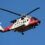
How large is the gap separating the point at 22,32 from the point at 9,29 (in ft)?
11.5

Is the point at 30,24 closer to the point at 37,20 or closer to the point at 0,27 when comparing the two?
the point at 37,20

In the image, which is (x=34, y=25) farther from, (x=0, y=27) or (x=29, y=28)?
(x=0, y=27)

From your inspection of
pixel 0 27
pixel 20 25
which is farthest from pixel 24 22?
pixel 0 27

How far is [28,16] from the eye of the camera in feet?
220

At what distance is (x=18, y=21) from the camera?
68.2m

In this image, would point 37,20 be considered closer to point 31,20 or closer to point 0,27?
point 31,20

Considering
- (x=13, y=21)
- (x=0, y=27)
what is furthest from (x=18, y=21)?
(x=0, y=27)

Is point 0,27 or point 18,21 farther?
point 0,27

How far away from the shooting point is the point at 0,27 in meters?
72.8

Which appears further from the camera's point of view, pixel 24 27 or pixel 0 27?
pixel 0 27

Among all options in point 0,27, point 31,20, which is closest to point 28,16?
point 31,20

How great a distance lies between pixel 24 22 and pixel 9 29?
3.33 m

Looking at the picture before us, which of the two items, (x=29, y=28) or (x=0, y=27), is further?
(x=0, y=27)

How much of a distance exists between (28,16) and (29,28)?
2086 millimetres
